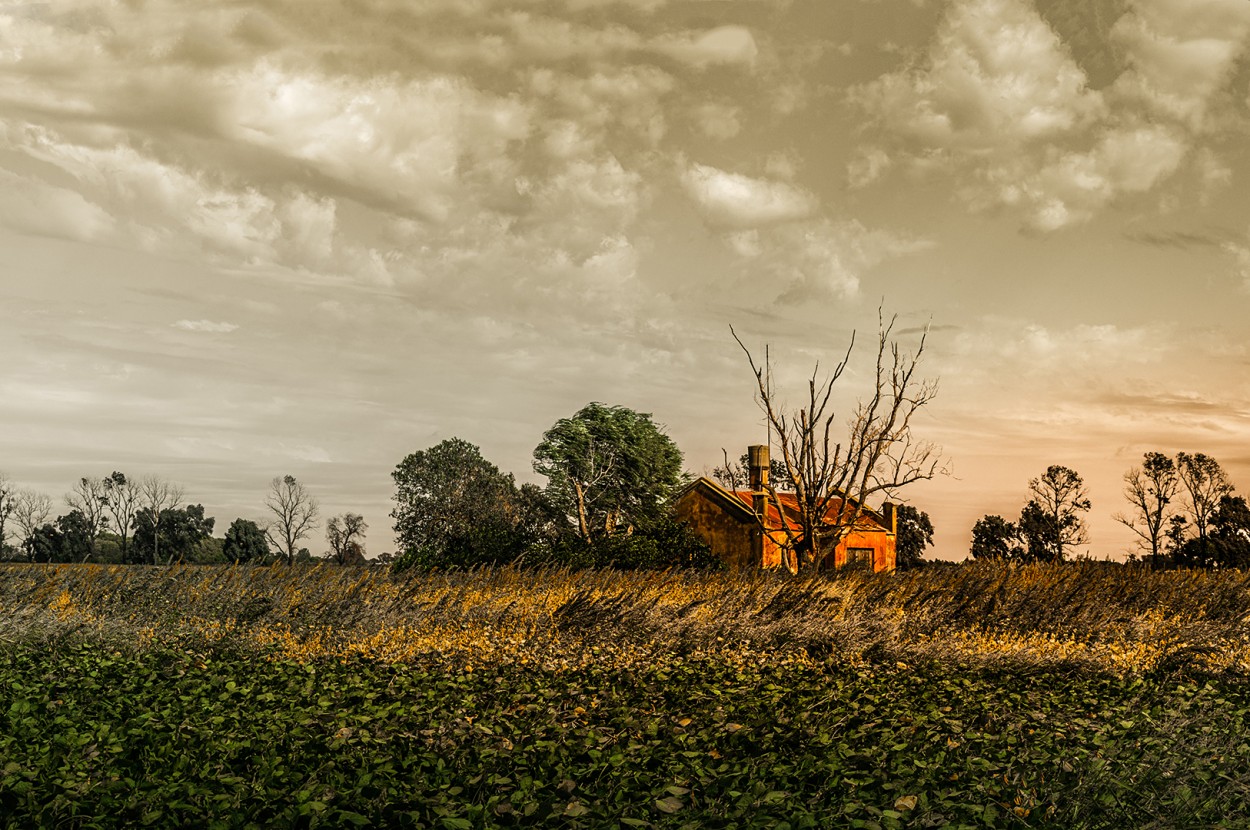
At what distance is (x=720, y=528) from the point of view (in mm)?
36906

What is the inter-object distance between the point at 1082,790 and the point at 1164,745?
213 cm

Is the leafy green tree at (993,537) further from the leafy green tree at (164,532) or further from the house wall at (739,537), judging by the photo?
the leafy green tree at (164,532)

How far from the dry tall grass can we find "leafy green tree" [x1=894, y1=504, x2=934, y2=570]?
114 feet

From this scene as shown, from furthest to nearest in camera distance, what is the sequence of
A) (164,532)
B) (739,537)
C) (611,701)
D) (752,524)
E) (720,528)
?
(164,532) < (720,528) < (739,537) < (752,524) < (611,701)

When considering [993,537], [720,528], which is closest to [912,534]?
[993,537]

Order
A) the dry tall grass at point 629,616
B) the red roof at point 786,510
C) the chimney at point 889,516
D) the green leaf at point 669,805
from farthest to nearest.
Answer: the chimney at point 889,516, the red roof at point 786,510, the dry tall grass at point 629,616, the green leaf at point 669,805

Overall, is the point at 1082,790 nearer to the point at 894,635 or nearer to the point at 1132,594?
the point at 894,635

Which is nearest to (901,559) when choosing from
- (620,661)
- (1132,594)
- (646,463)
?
(646,463)

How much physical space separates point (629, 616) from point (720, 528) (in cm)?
2446

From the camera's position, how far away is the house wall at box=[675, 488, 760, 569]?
35.4 m

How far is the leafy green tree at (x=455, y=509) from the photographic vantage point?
3603 cm

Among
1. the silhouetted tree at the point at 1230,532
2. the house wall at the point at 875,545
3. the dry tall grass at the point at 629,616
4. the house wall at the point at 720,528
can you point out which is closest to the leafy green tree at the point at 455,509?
the house wall at the point at 720,528

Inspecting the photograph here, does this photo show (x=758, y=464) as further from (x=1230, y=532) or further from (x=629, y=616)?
(x=629, y=616)

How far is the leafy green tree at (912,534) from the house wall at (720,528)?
59.0 ft
